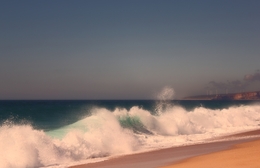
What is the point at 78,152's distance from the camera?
44.9 feet

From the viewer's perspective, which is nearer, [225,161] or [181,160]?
[225,161]

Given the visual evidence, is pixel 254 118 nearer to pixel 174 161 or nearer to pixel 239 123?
pixel 239 123

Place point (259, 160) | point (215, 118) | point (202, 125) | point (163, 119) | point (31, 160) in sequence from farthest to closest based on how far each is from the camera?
point (215, 118), point (202, 125), point (163, 119), point (31, 160), point (259, 160)

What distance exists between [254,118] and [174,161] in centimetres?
2939

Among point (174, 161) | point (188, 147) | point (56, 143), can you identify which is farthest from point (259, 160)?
point (56, 143)

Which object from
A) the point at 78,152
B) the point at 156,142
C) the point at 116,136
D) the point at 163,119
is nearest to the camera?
the point at 78,152

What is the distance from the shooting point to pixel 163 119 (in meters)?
24.4

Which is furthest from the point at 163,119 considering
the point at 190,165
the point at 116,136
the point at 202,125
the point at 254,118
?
the point at 254,118

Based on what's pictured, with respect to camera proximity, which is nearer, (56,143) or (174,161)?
(174,161)

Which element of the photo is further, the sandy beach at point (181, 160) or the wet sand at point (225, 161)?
the sandy beach at point (181, 160)

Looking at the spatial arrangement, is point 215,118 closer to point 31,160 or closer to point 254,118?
point 254,118

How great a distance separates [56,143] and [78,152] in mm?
988

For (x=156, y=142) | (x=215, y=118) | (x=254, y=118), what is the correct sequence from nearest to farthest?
(x=156, y=142), (x=215, y=118), (x=254, y=118)

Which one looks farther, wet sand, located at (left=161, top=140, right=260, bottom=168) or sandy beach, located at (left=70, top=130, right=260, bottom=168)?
sandy beach, located at (left=70, top=130, right=260, bottom=168)
